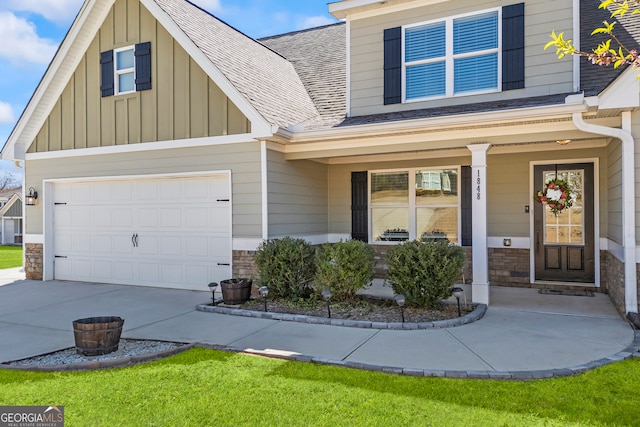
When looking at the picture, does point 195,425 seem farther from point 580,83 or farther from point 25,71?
point 25,71

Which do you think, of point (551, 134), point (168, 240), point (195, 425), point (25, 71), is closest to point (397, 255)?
point (551, 134)

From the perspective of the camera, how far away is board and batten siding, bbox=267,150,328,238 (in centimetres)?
805

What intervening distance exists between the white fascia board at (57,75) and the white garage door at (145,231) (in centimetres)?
145

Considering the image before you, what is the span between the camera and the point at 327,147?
26.6 feet

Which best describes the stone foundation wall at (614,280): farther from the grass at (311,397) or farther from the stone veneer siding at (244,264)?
the stone veneer siding at (244,264)

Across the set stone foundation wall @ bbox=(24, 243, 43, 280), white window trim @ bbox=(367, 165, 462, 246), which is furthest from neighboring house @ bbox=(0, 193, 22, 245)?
white window trim @ bbox=(367, 165, 462, 246)

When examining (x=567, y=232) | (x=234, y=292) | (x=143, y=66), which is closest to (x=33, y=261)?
(x=143, y=66)

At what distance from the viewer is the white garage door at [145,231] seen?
27.8 ft

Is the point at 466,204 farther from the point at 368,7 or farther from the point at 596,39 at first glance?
the point at 368,7

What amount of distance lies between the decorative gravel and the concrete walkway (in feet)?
0.66

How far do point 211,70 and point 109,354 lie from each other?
5.40 m

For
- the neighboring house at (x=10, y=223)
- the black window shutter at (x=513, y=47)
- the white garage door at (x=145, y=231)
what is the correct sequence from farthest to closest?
the neighboring house at (x=10, y=223), the white garage door at (x=145, y=231), the black window shutter at (x=513, y=47)

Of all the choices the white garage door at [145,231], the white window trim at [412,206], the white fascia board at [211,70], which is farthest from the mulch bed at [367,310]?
the white fascia board at [211,70]

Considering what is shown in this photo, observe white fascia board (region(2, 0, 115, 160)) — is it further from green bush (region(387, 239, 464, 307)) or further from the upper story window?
green bush (region(387, 239, 464, 307))
